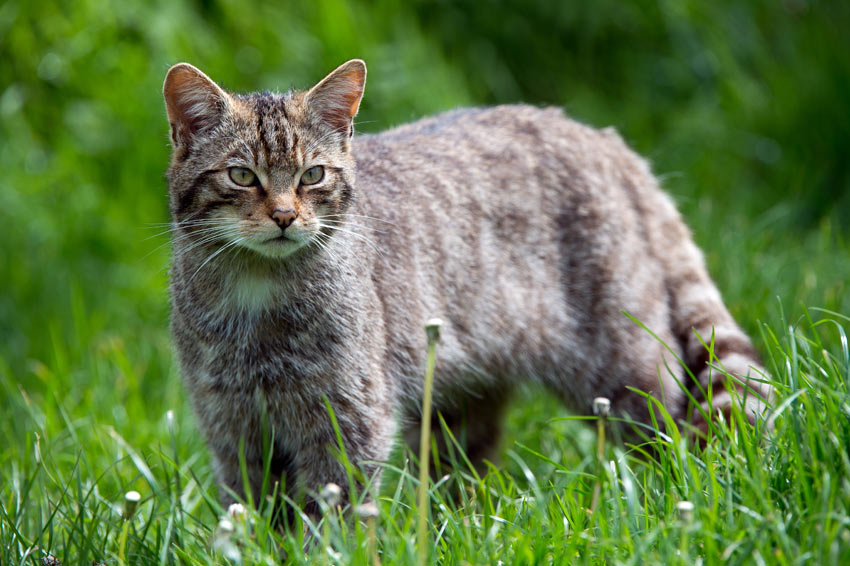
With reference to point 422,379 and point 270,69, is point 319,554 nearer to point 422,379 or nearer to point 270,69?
point 422,379

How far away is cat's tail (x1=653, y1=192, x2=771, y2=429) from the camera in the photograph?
396cm

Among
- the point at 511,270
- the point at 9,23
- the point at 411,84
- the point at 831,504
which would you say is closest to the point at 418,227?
the point at 511,270

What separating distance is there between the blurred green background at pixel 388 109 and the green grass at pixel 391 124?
16mm

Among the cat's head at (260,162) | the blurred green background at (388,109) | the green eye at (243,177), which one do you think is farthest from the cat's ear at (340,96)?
the blurred green background at (388,109)

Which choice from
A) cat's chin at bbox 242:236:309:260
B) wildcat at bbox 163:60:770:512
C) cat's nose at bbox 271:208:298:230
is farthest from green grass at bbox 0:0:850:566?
cat's nose at bbox 271:208:298:230

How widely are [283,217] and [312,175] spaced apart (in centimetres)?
27

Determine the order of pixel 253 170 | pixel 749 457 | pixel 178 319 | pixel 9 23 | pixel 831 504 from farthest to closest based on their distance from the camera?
pixel 9 23 → pixel 178 319 → pixel 253 170 → pixel 749 457 → pixel 831 504

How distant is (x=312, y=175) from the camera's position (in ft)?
10.9

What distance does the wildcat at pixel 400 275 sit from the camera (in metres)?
→ 3.33

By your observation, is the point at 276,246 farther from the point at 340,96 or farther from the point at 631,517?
the point at 631,517

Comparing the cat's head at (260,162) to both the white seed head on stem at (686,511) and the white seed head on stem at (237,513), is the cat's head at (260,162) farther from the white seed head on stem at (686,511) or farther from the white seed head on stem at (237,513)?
the white seed head on stem at (686,511)

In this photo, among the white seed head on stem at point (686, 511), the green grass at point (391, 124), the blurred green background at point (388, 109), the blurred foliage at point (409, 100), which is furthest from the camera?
the blurred foliage at point (409, 100)

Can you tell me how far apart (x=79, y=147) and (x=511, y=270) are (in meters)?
3.26

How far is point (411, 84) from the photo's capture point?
635 cm
